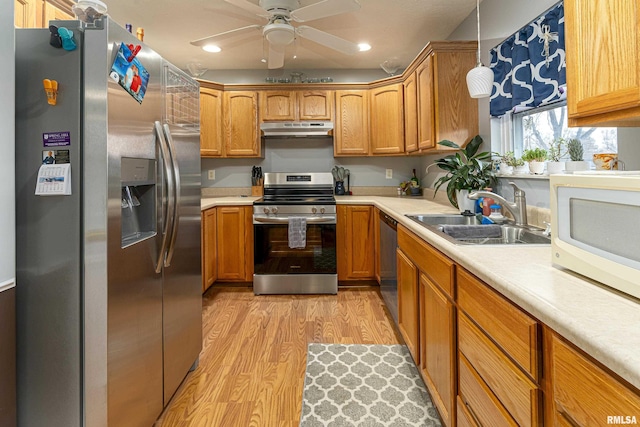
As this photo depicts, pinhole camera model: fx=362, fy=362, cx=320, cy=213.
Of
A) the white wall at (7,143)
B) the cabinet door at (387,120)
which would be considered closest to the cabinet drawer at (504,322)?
the white wall at (7,143)

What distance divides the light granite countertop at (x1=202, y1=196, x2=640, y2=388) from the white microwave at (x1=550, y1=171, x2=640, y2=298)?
0.04 metres

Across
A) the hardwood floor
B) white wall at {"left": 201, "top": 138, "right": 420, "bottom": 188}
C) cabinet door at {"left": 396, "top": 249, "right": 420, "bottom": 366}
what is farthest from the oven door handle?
cabinet door at {"left": 396, "top": 249, "right": 420, "bottom": 366}

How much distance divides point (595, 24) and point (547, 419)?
3.54ft

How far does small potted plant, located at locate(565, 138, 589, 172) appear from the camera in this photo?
1.63 meters

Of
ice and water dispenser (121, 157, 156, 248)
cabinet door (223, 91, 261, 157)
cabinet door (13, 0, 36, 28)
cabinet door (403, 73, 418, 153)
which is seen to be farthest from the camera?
cabinet door (223, 91, 261, 157)

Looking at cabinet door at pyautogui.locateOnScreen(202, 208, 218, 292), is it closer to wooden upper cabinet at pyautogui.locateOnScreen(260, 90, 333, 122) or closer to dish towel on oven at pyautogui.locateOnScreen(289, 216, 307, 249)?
dish towel on oven at pyautogui.locateOnScreen(289, 216, 307, 249)

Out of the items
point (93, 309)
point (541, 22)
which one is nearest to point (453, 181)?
point (541, 22)

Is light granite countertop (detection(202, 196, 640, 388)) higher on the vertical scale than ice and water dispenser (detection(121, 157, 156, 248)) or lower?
lower

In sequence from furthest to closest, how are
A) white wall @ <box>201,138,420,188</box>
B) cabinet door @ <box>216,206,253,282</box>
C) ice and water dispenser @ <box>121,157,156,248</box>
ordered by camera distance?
white wall @ <box>201,138,420,188</box>
cabinet door @ <box>216,206,253,282</box>
ice and water dispenser @ <box>121,157,156,248</box>

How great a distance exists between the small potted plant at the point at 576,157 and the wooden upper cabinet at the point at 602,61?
429 mm

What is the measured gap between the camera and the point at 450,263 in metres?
1.39

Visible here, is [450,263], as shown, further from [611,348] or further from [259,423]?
[259,423]

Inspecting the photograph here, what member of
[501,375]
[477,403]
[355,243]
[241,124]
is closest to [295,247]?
[355,243]

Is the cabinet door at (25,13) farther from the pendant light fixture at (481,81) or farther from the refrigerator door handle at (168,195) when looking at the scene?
the pendant light fixture at (481,81)
